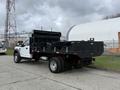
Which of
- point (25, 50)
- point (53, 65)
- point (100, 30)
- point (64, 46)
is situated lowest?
point (53, 65)

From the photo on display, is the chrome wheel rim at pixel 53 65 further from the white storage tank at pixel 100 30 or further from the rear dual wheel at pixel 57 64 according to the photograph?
the white storage tank at pixel 100 30

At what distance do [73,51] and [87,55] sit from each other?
0.88m

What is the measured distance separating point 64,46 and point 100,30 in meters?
13.1

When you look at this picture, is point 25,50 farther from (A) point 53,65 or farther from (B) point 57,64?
(B) point 57,64

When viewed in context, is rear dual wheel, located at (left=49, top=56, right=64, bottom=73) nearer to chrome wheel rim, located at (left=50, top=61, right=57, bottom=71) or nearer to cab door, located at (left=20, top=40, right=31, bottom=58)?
chrome wheel rim, located at (left=50, top=61, right=57, bottom=71)

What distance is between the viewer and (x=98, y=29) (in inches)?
830

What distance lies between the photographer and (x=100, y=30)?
68.0 ft

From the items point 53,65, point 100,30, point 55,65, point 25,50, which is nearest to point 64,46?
point 55,65

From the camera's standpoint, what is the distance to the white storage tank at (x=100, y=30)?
757 inches

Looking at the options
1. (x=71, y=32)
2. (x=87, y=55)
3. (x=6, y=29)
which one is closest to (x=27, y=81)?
(x=87, y=55)

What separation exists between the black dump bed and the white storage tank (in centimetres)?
994

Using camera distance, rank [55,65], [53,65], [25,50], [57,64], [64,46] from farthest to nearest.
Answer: [25,50] → [53,65] → [55,65] → [57,64] → [64,46]

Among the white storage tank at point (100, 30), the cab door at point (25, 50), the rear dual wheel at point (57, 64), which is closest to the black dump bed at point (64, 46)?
the rear dual wheel at point (57, 64)

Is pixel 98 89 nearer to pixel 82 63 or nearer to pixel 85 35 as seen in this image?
pixel 82 63
